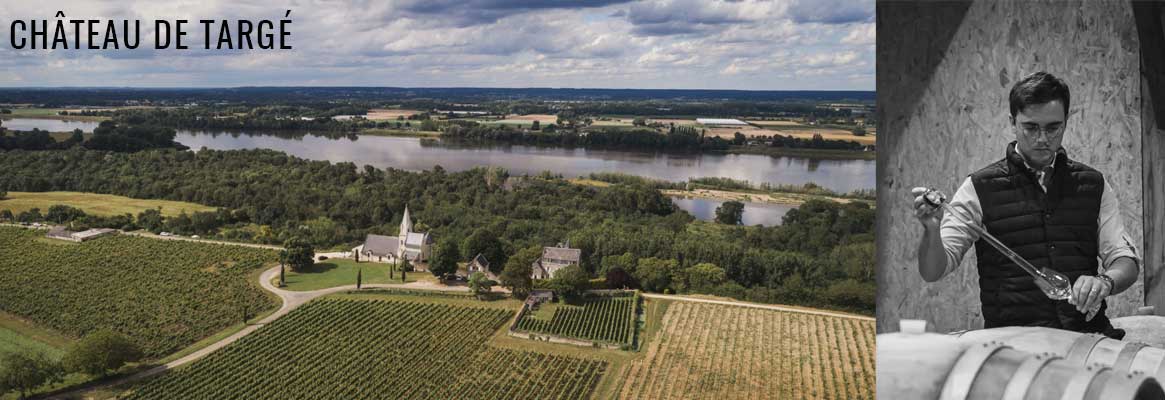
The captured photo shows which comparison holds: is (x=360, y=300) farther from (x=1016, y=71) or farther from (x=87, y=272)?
(x=1016, y=71)

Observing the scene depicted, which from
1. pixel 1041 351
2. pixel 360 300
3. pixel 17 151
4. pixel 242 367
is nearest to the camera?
pixel 1041 351

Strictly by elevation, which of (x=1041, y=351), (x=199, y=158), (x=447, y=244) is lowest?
(x=447, y=244)

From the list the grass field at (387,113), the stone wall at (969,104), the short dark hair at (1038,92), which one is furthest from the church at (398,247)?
the short dark hair at (1038,92)

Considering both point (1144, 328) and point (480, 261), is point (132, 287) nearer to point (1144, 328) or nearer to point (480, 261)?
point (480, 261)

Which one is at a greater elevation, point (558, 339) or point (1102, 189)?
point (1102, 189)

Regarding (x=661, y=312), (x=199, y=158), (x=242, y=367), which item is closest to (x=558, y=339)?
(x=661, y=312)

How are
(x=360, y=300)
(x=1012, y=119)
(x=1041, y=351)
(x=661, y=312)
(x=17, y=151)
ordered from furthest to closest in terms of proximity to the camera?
1. (x=661, y=312)
2. (x=360, y=300)
3. (x=17, y=151)
4. (x=1012, y=119)
5. (x=1041, y=351)

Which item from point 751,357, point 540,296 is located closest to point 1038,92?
point 751,357

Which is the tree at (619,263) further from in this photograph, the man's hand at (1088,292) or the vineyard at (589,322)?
the man's hand at (1088,292)

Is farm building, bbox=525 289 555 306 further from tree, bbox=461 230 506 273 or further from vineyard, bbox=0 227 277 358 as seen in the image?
vineyard, bbox=0 227 277 358
